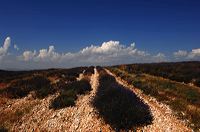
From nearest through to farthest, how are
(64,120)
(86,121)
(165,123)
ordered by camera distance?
(165,123) < (86,121) < (64,120)

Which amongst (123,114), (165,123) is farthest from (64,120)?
(165,123)

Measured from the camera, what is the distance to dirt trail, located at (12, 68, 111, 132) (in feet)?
41.5

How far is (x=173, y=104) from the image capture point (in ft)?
55.7

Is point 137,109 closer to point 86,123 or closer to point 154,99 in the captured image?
point 86,123

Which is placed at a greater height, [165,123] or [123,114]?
[123,114]

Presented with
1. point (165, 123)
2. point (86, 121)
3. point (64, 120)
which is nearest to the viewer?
point (165, 123)

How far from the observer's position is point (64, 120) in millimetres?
13922

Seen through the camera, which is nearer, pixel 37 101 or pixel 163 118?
pixel 163 118

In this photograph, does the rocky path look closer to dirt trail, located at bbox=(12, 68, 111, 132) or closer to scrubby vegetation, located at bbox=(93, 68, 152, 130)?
dirt trail, located at bbox=(12, 68, 111, 132)

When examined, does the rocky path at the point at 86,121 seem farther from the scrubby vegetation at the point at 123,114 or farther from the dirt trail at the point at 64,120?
the scrubby vegetation at the point at 123,114

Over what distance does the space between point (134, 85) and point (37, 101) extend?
429 inches

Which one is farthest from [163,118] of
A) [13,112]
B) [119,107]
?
[13,112]

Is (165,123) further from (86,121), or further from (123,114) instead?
(86,121)

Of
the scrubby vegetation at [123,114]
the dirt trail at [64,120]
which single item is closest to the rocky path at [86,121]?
the dirt trail at [64,120]
